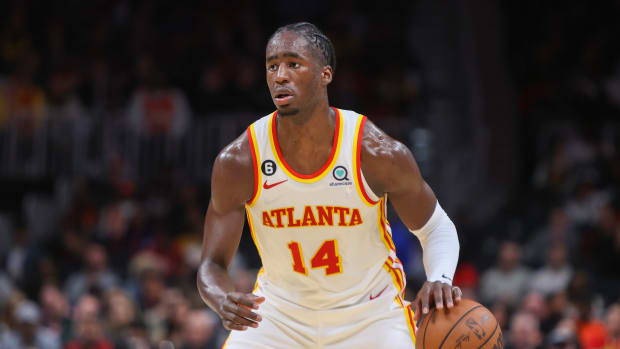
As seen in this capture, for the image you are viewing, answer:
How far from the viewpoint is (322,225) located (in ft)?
15.1

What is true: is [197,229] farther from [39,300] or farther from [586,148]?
[586,148]

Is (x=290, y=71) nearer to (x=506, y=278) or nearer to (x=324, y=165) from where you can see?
(x=324, y=165)

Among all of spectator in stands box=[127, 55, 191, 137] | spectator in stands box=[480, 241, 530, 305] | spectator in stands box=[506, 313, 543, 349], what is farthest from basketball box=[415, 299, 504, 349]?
spectator in stands box=[127, 55, 191, 137]

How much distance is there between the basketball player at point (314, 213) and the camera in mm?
4562

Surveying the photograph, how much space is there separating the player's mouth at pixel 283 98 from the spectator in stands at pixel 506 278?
19.7ft

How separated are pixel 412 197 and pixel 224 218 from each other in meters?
0.99

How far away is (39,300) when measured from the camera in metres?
10.9

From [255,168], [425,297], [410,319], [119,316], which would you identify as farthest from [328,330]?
[119,316]

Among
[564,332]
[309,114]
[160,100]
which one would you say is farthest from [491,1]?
[309,114]

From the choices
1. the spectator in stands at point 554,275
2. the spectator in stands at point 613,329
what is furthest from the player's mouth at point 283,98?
the spectator in stands at point 554,275

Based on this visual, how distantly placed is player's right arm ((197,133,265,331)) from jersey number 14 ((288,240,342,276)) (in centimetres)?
34

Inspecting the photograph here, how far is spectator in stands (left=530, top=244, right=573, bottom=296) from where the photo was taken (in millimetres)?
9633

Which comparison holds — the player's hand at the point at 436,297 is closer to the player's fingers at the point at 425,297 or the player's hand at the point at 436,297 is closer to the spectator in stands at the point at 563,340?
the player's fingers at the point at 425,297

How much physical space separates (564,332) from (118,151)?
6877 millimetres
